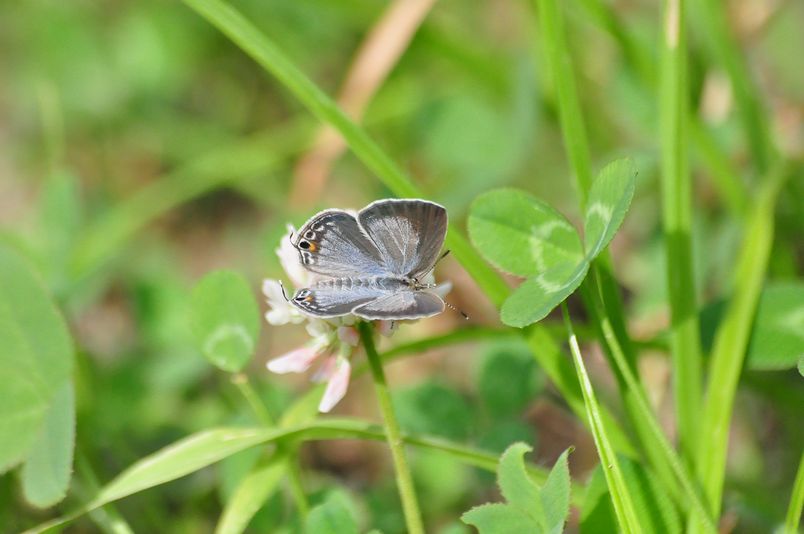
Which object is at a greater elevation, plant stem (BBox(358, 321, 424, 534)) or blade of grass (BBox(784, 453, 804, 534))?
plant stem (BBox(358, 321, 424, 534))

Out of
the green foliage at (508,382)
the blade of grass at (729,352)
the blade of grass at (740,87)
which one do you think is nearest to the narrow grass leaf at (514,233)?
the blade of grass at (729,352)

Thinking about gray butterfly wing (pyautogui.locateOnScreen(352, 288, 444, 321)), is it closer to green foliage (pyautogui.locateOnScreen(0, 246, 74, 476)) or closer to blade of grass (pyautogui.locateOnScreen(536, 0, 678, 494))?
blade of grass (pyautogui.locateOnScreen(536, 0, 678, 494))

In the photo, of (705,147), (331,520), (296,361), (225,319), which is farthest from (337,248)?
(705,147)

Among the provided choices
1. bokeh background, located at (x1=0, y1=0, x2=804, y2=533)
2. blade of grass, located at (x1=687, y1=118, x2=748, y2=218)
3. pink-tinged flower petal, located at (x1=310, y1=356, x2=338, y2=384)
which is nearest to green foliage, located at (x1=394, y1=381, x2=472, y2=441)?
bokeh background, located at (x1=0, y1=0, x2=804, y2=533)

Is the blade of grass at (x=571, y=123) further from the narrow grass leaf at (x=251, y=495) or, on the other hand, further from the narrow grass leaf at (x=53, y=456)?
the narrow grass leaf at (x=53, y=456)

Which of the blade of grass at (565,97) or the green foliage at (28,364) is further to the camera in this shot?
the blade of grass at (565,97)

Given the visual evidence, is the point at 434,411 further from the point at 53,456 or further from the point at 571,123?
the point at 53,456
